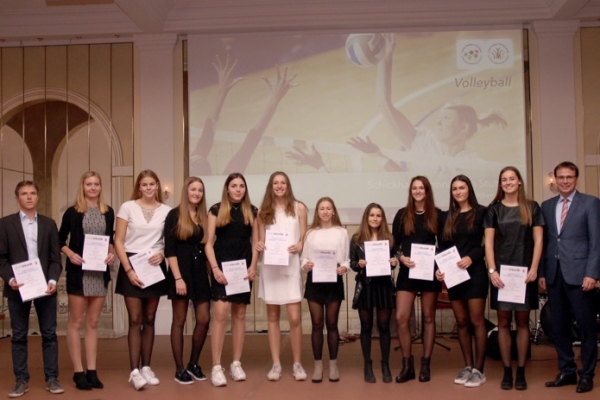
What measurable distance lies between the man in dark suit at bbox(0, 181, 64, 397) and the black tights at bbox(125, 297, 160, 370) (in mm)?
580

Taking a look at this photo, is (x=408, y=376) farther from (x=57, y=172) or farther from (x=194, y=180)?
(x=57, y=172)

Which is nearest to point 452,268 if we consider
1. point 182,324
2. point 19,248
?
point 182,324

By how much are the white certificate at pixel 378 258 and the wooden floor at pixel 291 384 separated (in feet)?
3.00

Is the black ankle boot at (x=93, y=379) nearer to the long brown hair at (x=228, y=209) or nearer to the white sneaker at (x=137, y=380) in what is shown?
the white sneaker at (x=137, y=380)

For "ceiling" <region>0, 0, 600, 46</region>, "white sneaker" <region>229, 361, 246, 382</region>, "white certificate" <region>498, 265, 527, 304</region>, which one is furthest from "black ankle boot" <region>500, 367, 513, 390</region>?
"ceiling" <region>0, 0, 600, 46</region>

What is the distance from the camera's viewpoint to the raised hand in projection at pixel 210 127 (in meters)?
8.34

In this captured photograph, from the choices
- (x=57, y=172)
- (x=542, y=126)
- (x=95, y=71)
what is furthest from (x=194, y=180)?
(x=57, y=172)

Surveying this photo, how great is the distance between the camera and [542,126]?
8.04 m

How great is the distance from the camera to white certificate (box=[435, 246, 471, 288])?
4.93 meters

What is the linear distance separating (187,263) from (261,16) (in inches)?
169

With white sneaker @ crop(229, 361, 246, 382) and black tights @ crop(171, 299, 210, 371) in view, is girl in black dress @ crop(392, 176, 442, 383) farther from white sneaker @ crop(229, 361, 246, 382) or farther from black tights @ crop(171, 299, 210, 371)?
black tights @ crop(171, 299, 210, 371)

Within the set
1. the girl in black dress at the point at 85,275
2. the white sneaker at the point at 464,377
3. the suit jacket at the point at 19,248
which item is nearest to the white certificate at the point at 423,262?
the white sneaker at the point at 464,377

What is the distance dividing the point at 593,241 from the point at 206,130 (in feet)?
16.9

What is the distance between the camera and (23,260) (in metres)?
4.82
